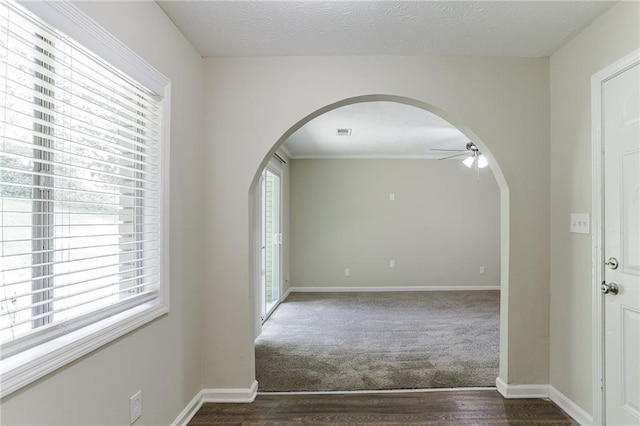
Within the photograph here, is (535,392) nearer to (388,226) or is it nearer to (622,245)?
(622,245)

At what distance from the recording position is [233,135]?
2473mm

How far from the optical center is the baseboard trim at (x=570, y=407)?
2.09 meters

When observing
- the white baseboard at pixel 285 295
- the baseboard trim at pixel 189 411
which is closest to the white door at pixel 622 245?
the baseboard trim at pixel 189 411

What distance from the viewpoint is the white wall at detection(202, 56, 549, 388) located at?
8.04ft

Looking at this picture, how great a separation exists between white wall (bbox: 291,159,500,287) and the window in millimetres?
4500

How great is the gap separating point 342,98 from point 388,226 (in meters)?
4.08

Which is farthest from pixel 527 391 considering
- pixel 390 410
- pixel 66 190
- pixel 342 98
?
pixel 66 190

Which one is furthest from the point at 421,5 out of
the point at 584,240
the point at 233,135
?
the point at 584,240

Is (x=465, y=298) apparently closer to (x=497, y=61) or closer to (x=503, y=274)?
(x=503, y=274)

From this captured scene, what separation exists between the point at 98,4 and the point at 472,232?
6.23 m

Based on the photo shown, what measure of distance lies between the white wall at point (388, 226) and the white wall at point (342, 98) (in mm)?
3797

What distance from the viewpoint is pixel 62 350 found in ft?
4.00

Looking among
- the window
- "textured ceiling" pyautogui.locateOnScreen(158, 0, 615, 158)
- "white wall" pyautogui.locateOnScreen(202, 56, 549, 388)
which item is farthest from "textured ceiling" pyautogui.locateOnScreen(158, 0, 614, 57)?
the window

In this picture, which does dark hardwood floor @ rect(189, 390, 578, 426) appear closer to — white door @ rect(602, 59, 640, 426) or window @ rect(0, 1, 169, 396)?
white door @ rect(602, 59, 640, 426)
